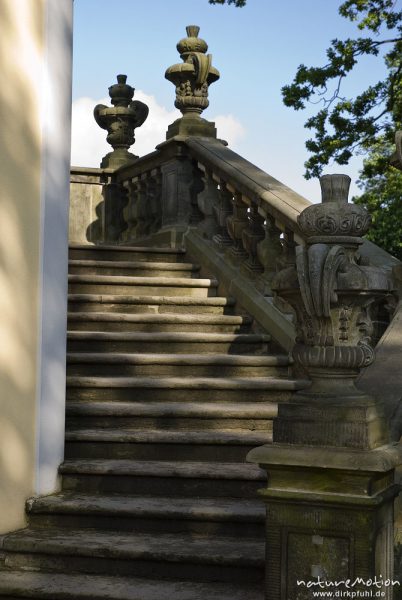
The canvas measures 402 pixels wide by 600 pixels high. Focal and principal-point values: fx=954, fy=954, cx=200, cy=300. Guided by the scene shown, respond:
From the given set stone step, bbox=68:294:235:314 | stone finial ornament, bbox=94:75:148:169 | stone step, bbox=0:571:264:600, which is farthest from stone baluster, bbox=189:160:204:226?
stone step, bbox=0:571:264:600

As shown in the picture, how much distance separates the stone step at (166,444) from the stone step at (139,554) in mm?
753

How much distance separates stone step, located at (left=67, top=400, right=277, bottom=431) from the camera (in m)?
6.16

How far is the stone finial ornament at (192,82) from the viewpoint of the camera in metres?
9.08

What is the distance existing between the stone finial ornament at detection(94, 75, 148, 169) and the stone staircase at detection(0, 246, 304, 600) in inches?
141

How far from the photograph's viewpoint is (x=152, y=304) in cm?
793

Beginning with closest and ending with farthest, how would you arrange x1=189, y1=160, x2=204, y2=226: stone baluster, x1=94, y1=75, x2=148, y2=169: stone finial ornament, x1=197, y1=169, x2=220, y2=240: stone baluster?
1. x1=197, y1=169, x2=220, y2=240: stone baluster
2. x1=189, y1=160, x2=204, y2=226: stone baluster
3. x1=94, y1=75, x2=148, y2=169: stone finial ornament

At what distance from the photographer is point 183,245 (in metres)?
9.09

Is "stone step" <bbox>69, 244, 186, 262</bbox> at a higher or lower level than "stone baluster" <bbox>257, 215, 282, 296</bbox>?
higher

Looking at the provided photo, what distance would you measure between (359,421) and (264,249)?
13.2ft

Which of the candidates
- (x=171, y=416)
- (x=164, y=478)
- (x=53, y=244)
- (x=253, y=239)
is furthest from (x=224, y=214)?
(x=164, y=478)

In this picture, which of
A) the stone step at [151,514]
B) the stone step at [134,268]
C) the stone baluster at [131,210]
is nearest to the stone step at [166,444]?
the stone step at [151,514]

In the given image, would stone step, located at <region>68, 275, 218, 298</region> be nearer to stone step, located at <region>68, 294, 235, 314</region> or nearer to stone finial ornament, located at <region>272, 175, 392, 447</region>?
stone step, located at <region>68, 294, 235, 314</region>

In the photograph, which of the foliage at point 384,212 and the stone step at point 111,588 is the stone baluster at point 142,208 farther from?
the foliage at point 384,212

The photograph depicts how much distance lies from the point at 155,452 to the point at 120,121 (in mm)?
6562
